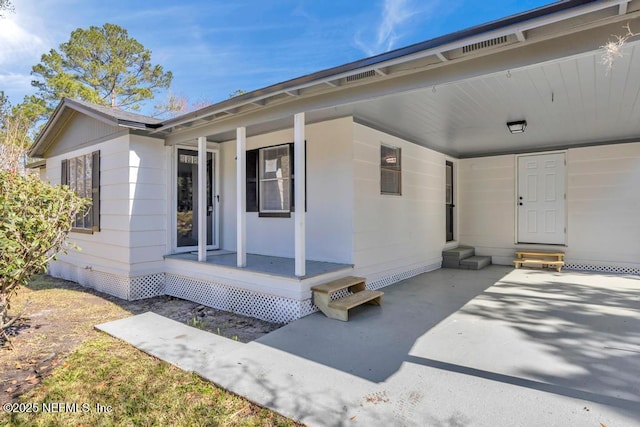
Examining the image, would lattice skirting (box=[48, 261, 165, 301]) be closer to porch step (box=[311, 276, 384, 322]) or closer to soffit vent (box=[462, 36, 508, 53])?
porch step (box=[311, 276, 384, 322])

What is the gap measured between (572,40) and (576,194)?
5899 mm

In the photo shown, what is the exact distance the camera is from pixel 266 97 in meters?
4.00

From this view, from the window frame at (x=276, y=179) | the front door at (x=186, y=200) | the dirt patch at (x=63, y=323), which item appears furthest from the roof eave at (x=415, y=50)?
the dirt patch at (x=63, y=323)

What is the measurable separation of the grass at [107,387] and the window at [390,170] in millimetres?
4043

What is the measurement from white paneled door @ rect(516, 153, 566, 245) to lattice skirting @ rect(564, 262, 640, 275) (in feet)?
1.63

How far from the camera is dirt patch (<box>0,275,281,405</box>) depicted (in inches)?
122

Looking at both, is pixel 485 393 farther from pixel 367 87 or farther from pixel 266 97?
pixel 266 97

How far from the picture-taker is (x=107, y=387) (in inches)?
106

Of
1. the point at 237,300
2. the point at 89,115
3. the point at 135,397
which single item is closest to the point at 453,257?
the point at 237,300

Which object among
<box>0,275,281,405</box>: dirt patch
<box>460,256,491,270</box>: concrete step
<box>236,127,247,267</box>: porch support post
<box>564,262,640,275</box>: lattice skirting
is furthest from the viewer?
<box>460,256,491,270</box>: concrete step

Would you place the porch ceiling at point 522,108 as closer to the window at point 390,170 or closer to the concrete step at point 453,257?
the window at point 390,170

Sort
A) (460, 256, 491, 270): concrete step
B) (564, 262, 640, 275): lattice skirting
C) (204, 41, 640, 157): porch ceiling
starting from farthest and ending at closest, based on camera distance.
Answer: (460, 256, 491, 270): concrete step < (564, 262, 640, 275): lattice skirting < (204, 41, 640, 157): porch ceiling

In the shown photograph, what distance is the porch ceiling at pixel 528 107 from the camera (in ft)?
11.1

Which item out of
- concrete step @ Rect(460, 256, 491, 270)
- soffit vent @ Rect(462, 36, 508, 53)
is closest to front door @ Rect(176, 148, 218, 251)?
soffit vent @ Rect(462, 36, 508, 53)
